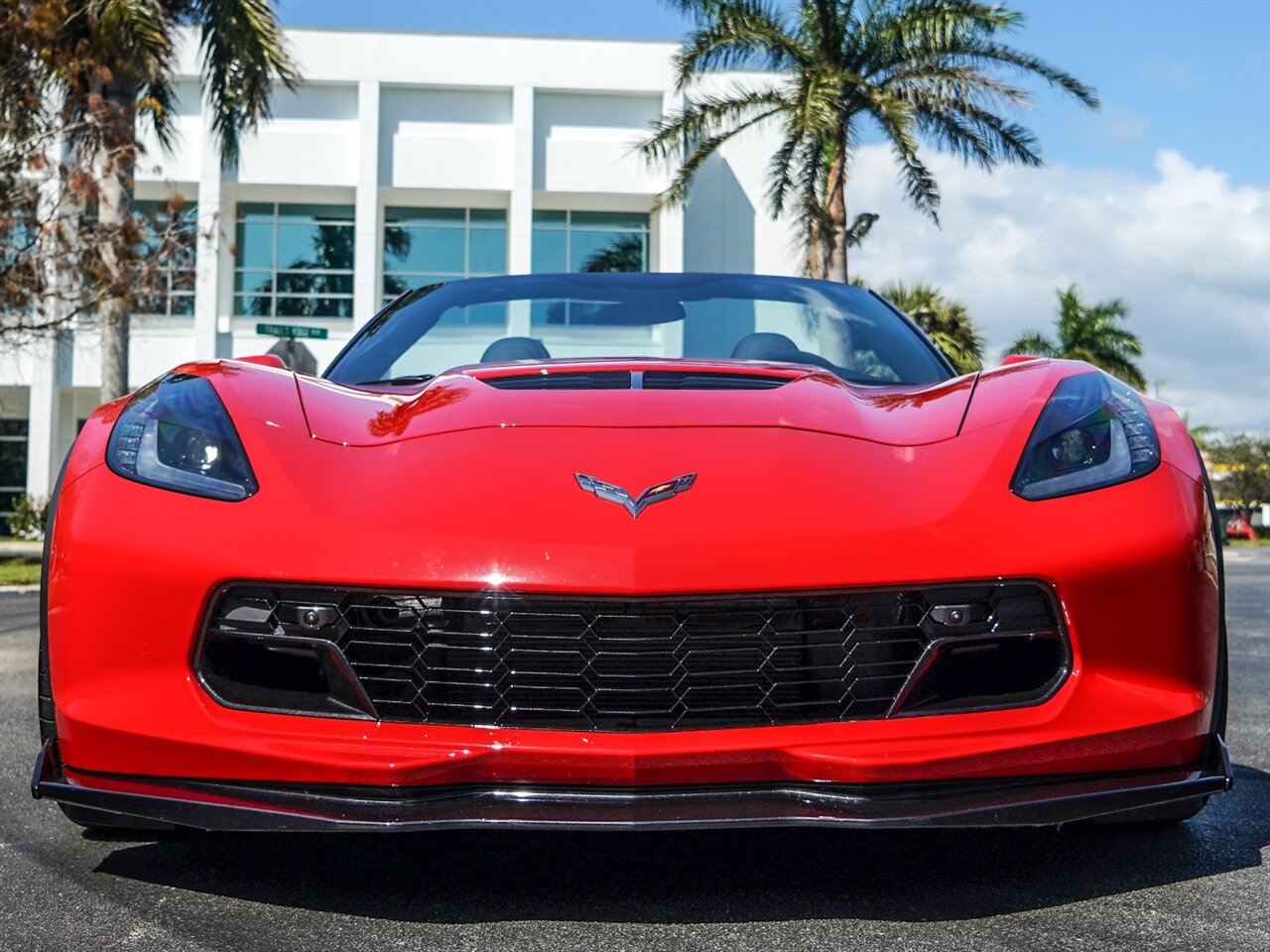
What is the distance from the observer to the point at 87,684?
7.25 feet

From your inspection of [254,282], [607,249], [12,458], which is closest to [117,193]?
[254,282]

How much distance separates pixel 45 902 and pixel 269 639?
2.00ft

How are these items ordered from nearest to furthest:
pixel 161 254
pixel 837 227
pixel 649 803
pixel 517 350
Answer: pixel 649 803 < pixel 517 350 < pixel 161 254 < pixel 837 227

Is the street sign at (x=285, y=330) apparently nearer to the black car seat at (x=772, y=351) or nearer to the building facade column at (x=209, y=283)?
the black car seat at (x=772, y=351)

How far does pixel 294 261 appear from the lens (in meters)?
30.1

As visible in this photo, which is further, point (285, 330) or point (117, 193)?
point (117, 193)

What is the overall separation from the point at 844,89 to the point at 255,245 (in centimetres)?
1623

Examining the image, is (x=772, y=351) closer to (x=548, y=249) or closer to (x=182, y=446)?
(x=182, y=446)

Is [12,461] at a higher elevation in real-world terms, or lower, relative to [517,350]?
lower

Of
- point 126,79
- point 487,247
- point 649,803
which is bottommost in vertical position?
point 649,803

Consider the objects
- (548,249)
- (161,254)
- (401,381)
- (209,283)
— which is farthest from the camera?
(548,249)

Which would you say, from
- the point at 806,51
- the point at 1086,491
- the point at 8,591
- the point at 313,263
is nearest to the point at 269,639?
the point at 1086,491

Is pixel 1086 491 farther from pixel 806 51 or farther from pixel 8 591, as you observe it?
pixel 806 51

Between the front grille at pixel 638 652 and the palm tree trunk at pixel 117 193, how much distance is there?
15.0 m
